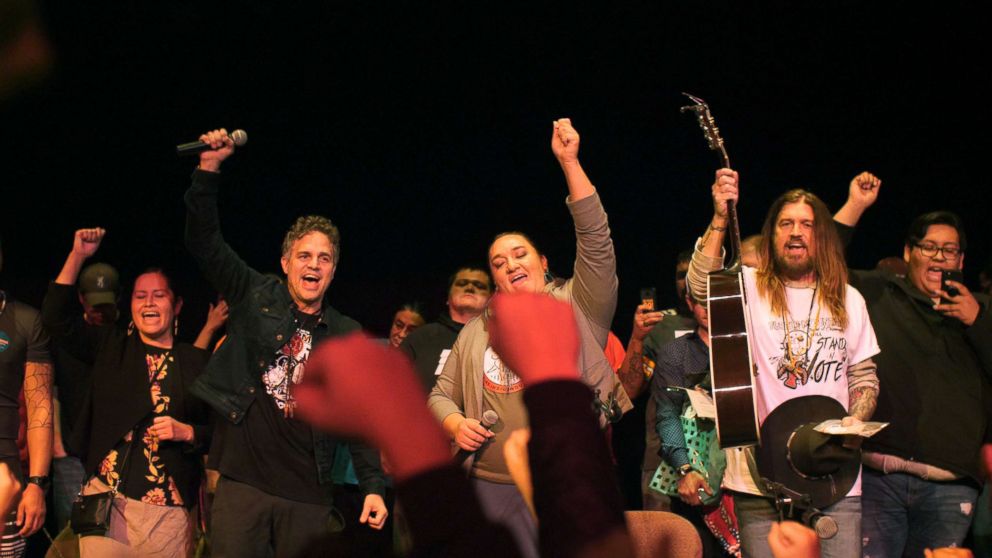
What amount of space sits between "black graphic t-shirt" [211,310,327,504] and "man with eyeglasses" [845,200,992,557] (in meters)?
A: 2.00

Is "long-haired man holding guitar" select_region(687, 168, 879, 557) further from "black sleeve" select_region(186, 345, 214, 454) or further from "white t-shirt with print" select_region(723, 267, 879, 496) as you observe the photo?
"black sleeve" select_region(186, 345, 214, 454)

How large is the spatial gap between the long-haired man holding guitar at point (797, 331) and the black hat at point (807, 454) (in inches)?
1.3

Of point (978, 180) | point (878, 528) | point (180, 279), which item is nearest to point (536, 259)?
point (878, 528)

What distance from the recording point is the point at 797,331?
9.34 ft

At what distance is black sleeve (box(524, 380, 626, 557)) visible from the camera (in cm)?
58

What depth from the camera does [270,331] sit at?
3.17 m

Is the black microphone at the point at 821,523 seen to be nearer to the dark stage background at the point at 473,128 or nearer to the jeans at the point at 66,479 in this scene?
the dark stage background at the point at 473,128

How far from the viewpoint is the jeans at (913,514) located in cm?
332

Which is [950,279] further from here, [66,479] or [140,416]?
[66,479]

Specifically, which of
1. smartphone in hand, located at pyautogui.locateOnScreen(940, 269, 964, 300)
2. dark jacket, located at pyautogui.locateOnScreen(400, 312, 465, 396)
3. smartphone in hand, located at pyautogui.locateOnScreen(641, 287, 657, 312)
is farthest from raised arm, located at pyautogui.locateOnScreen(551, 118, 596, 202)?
dark jacket, located at pyautogui.locateOnScreen(400, 312, 465, 396)

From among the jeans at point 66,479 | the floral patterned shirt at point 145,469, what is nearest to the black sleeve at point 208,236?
the floral patterned shirt at point 145,469

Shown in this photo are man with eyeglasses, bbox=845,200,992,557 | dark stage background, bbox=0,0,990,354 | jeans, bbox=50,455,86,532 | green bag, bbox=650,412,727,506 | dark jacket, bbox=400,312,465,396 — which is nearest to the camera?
green bag, bbox=650,412,727,506

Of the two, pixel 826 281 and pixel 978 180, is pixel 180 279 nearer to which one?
pixel 826 281

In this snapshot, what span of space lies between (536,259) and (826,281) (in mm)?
920
